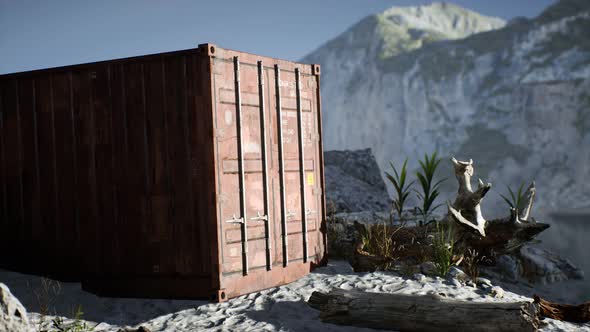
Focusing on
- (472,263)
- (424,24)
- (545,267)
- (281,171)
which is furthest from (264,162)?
(424,24)

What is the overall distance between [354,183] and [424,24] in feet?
291

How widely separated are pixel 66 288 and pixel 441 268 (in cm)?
507

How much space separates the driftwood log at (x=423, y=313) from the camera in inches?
224

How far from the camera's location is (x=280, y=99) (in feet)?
25.3

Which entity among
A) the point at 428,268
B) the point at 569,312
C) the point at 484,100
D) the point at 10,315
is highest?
the point at 484,100

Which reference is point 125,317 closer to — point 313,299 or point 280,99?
point 313,299

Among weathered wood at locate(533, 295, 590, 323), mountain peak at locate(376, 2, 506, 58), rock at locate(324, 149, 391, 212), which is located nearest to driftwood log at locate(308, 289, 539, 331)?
weathered wood at locate(533, 295, 590, 323)

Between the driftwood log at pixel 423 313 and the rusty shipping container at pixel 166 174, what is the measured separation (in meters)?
1.48

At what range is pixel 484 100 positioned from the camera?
2288 inches

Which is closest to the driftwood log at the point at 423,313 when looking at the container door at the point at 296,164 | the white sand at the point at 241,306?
the white sand at the point at 241,306

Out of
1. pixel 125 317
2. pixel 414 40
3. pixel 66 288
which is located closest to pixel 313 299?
pixel 125 317

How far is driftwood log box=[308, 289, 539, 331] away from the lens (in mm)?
5695

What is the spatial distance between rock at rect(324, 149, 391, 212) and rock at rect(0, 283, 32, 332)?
8.39 m

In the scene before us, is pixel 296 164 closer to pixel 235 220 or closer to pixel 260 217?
pixel 260 217
